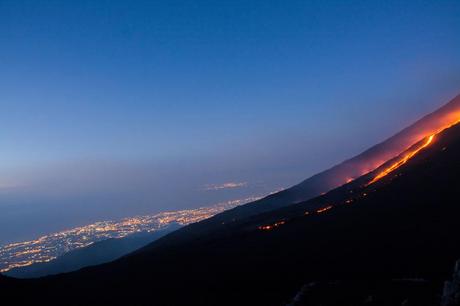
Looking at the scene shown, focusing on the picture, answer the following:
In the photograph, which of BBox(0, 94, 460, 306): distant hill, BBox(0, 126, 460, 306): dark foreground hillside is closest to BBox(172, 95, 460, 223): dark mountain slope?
BBox(0, 94, 460, 306): distant hill

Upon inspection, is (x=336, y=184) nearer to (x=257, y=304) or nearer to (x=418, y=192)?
(x=418, y=192)

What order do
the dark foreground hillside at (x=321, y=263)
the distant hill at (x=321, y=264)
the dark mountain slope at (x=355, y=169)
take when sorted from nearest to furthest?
the distant hill at (x=321, y=264), the dark foreground hillside at (x=321, y=263), the dark mountain slope at (x=355, y=169)

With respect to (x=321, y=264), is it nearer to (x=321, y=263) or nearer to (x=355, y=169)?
Result: (x=321, y=263)

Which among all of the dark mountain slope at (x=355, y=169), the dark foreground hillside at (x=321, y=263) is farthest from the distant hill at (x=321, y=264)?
the dark mountain slope at (x=355, y=169)

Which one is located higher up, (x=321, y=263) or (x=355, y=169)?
(x=355, y=169)

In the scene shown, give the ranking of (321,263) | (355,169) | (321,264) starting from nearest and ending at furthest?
(321,264), (321,263), (355,169)

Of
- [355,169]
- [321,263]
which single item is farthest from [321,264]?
[355,169]

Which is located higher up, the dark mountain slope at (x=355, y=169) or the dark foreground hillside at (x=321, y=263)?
the dark mountain slope at (x=355, y=169)

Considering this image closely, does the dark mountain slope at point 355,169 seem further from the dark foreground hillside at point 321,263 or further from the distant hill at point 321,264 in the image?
the dark foreground hillside at point 321,263

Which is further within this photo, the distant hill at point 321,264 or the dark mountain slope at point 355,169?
the dark mountain slope at point 355,169

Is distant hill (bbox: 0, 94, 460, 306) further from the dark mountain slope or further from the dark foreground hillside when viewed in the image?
the dark mountain slope

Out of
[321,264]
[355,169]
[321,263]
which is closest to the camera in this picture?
[321,264]
